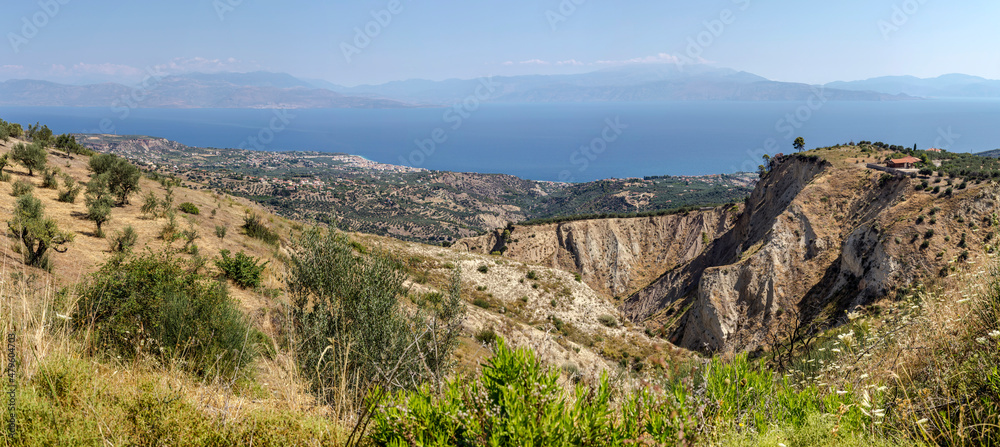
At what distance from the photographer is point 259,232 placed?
1806 centimetres

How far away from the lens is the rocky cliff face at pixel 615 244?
46344 mm

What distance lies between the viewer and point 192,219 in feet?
53.4

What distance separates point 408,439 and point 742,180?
15367cm

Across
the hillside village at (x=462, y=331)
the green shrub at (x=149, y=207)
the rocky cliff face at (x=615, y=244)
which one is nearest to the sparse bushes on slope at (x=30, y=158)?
the hillside village at (x=462, y=331)

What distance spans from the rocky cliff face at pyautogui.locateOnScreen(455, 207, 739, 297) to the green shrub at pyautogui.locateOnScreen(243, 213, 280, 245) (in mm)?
28253

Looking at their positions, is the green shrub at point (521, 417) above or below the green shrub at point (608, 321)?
above

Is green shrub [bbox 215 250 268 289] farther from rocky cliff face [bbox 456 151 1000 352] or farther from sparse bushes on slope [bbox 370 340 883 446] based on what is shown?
rocky cliff face [bbox 456 151 1000 352]

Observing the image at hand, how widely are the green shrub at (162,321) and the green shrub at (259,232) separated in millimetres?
11870

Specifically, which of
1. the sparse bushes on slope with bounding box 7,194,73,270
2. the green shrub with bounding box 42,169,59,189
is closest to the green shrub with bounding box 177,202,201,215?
the green shrub with bounding box 42,169,59,189

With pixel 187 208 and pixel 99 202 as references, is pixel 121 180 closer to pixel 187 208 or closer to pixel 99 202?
pixel 187 208

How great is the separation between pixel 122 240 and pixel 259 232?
22.1ft

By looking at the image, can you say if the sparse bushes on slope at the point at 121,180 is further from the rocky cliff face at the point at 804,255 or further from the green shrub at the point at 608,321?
the green shrub at the point at 608,321

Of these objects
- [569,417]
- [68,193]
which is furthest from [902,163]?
[68,193]

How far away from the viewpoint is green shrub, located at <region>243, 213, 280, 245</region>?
17.7 metres
